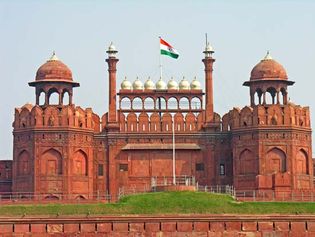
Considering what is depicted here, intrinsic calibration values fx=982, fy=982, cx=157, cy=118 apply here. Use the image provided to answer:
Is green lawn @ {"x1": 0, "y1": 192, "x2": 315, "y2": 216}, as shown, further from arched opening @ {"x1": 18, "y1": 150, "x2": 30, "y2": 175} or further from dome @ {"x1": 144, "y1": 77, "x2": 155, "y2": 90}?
dome @ {"x1": 144, "y1": 77, "x2": 155, "y2": 90}

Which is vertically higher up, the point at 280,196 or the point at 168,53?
the point at 168,53

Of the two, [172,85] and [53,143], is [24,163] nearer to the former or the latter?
[53,143]

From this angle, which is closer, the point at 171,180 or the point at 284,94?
the point at 171,180

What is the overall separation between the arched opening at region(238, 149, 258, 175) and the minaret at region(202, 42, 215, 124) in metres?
4.06

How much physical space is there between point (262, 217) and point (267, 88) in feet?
49.4

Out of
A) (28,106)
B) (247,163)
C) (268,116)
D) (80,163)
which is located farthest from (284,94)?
(28,106)

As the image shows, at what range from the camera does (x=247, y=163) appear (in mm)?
72188

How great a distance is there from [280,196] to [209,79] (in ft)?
40.0

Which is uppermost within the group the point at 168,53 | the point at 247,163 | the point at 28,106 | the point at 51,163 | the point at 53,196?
the point at 168,53

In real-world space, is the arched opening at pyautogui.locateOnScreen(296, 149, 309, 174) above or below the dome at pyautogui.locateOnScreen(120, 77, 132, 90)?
below

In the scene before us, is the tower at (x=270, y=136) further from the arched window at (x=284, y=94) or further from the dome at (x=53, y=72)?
the dome at (x=53, y=72)

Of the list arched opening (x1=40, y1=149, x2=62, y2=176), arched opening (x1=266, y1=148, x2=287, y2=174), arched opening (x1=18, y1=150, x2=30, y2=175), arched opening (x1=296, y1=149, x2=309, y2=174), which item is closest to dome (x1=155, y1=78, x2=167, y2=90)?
arched opening (x1=40, y1=149, x2=62, y2=176)

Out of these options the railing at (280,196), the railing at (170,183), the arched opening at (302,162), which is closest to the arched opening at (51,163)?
the railing at (170,183)

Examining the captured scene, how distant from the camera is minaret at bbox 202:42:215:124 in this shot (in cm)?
7475
